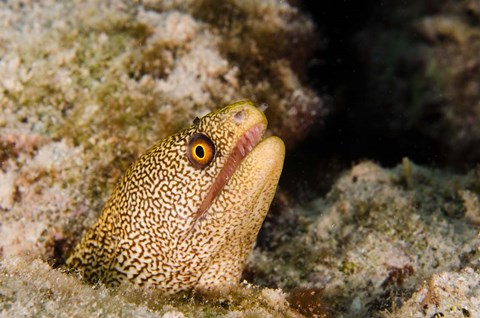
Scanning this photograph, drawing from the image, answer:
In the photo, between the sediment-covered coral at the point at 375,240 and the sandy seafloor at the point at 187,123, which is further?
the sandy seafloor at the point at 187,123

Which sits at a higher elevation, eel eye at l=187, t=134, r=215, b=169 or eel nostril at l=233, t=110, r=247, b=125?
eel nostril at l=233, t=110, r=247, b=125

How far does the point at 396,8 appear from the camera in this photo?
23.9 feet

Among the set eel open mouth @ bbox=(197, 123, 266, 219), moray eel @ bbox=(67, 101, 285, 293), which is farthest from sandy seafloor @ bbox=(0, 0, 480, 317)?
eel open mouth @ bbox=(197, 123, 266, 219)

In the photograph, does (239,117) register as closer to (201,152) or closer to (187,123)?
(201,152)

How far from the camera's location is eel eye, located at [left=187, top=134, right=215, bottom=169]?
281 cm

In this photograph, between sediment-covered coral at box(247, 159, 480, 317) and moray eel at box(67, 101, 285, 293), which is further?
sediment-covered coral at box(247, 159, 480, 317)

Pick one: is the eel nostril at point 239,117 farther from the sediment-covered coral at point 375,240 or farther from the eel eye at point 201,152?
the sediment-covered coral at point 375,240

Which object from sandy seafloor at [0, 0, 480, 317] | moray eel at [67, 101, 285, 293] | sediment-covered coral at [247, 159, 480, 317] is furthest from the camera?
sandy seafloor at [0, 0, 480, 317]

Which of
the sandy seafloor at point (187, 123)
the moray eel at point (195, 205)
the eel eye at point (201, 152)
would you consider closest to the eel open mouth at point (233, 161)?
the moray eel at point (195, 205)

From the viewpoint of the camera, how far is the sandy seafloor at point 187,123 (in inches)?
136

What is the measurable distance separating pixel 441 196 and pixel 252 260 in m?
1.96

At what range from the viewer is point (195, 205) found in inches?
112

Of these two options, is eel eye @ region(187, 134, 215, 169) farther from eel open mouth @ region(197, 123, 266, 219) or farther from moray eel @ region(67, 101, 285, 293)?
eel open mouth @ region(197, 123, 266, 219)

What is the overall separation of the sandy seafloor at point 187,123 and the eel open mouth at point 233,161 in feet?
2.24
